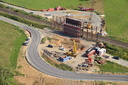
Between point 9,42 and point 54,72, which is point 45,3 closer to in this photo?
point 9,42

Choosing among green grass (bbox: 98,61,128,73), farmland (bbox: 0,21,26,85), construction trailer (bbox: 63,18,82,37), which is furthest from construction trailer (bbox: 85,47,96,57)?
A: farmland (bbox: 0,21,26,85)

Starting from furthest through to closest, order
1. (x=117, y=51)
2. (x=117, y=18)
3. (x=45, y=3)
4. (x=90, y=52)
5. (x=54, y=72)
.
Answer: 1. (x=45, y=3)
2. (x=117, y=18)
3. (x=117, y=51)
4. (x=90, y=52)
5. (x=54, y=72)

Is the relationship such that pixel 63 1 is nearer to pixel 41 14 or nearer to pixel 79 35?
pixel 41 14

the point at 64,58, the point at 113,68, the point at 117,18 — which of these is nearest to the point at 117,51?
the point at 113,68

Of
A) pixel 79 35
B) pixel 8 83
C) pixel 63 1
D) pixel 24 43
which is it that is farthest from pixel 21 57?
pixel 63 1

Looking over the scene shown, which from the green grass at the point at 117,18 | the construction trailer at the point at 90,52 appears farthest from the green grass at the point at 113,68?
the green grass at the point at 117,18

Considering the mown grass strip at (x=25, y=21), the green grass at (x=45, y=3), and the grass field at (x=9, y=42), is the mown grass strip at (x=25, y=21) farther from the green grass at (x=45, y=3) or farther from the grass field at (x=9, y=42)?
the green grass at (x=45, y=3)

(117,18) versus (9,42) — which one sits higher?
(117,18)
